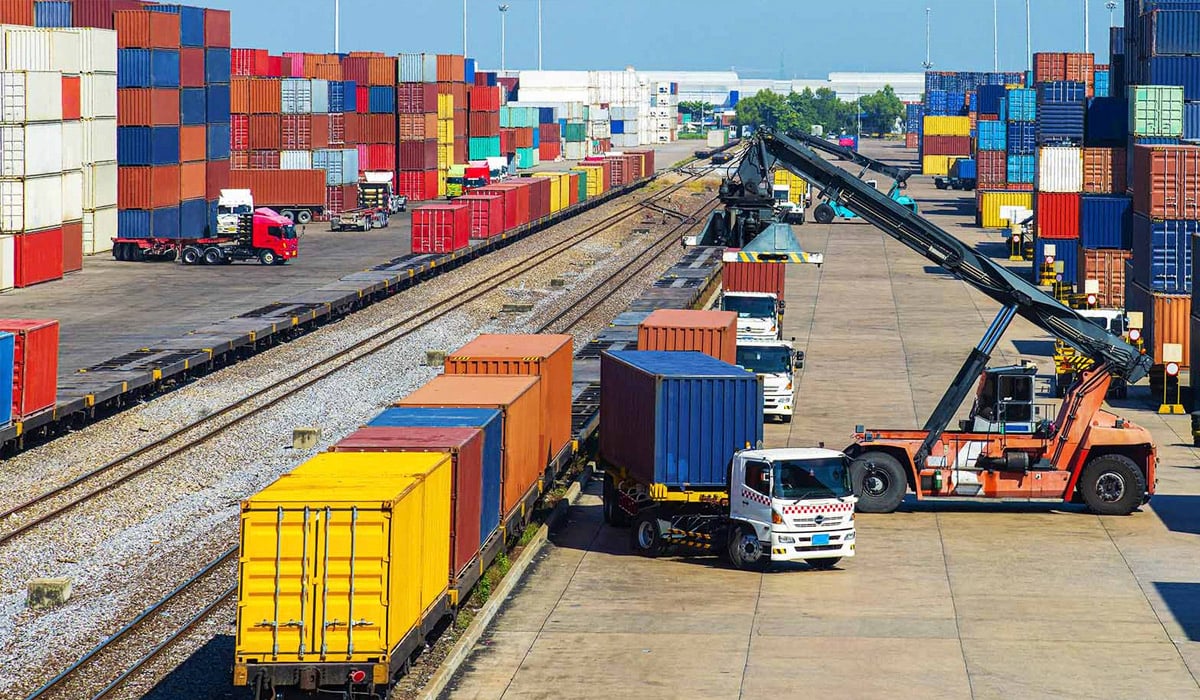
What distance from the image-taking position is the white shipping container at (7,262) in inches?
2849

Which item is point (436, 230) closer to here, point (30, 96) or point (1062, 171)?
point (30, 96)

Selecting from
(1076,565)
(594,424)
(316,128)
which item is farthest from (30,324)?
(316,128)

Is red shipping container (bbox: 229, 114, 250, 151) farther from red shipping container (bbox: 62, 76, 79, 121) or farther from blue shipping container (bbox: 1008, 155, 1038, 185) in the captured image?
blue shipping container (bbox: 1008, 155, 1038, 185)

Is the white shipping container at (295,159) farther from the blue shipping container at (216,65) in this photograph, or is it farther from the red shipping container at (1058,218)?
the red shipping container at (1058,218)

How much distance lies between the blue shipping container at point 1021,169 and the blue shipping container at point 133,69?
70.7 meters

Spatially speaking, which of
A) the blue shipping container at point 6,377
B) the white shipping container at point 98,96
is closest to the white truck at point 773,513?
the blue shipping container at point 6,377

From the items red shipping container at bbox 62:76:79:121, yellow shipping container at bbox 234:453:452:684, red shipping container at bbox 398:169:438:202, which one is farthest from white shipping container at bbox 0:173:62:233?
red shipping container at bbox 398:169:438:202

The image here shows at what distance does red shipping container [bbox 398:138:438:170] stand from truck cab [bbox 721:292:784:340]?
282 feet

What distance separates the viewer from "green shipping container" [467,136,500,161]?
156875 mm

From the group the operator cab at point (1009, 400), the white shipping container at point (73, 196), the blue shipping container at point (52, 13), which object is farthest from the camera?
the blue shipping container at point (52, 13)

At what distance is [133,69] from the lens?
92062 millimetres

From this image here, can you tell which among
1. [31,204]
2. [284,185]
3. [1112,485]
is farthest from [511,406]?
[284,185]

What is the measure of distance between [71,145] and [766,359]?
4841 centimetres

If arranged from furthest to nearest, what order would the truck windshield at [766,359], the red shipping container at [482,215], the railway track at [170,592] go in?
the red shipping container at [482,215]
the truck windshield at [766,359]
the railway track at [170,592]
